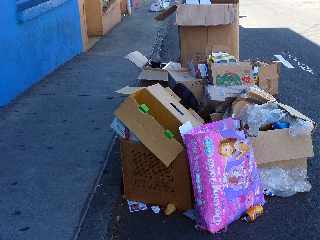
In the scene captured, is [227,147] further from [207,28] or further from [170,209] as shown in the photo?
[207,28]

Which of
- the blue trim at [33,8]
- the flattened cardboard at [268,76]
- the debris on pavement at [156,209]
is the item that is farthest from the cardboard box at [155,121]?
the blue trim at [33,8]

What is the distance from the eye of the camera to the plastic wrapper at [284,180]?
3832mm

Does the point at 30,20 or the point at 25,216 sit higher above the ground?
the point at 30,20

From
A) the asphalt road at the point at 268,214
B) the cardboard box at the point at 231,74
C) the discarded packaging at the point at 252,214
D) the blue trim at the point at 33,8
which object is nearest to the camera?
the asphalt road at the point at 268,214

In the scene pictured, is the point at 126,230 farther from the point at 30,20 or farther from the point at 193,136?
the point at 30,20

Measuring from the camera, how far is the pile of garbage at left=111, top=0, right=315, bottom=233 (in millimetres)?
3291

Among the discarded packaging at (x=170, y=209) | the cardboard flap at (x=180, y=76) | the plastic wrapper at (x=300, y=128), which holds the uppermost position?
the cardboard flap at (x=180, y=76)

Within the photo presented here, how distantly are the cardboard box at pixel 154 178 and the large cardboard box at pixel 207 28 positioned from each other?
2106 millimetres

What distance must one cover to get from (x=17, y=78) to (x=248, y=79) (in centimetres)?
318

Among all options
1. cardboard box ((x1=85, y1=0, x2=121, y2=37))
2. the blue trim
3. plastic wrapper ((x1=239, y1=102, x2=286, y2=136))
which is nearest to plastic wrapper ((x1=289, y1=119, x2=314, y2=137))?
plastic wrapper ((x1=239, y1=102, x2=286, y2=136))

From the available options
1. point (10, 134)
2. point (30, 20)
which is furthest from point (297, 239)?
point (30, 20)

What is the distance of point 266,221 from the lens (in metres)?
3.56

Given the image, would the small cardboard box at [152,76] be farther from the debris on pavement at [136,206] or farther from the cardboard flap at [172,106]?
the debris on pavement at [136,206]

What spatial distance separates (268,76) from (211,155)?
2.52m
